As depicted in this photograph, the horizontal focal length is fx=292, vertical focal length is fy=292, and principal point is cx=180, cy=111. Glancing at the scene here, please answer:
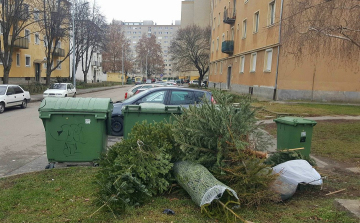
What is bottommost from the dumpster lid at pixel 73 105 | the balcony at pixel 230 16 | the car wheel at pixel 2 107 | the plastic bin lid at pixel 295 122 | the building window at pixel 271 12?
the car wheel at pixel 2 107

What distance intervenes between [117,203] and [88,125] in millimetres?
2560

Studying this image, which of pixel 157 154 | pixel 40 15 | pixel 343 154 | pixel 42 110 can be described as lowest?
pixel 343 154

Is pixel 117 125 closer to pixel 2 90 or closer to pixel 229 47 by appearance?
pixel 2 90

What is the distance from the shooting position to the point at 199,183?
11.9ft

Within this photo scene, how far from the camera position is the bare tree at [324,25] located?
8.48 meters

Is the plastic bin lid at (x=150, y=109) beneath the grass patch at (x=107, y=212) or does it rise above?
above

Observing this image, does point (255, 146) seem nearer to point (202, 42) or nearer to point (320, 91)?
point (320, 91)

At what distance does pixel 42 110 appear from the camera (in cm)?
555

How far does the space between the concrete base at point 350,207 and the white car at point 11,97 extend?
53.2 ft

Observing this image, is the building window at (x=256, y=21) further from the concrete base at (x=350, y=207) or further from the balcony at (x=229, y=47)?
the concrete base at (x=350, y=207)

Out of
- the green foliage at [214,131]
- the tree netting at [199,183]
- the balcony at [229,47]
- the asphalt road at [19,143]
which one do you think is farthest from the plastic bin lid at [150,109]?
the balcony at [229,47]

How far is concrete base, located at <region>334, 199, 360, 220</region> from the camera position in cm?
320

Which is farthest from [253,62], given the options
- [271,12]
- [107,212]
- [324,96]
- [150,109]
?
[107,212]

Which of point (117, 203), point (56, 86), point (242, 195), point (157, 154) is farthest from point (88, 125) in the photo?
point (56, 86)
